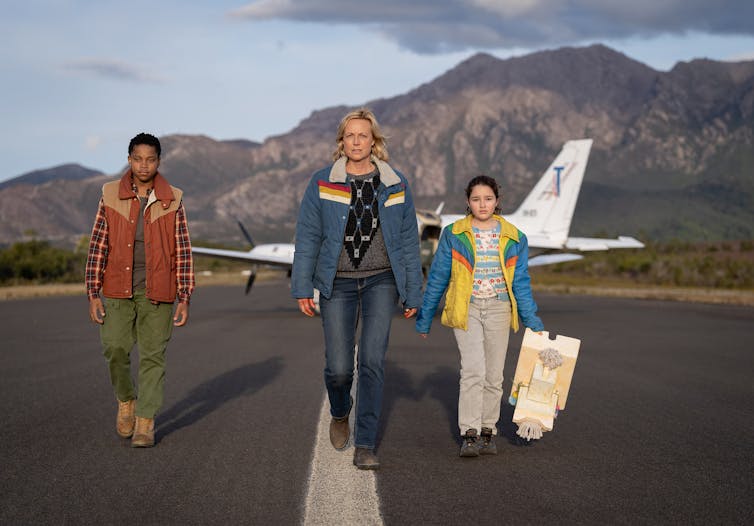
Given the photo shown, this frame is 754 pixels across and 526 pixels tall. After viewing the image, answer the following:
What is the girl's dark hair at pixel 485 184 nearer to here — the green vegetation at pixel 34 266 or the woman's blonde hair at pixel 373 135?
the woman's blonde hair at pixel 373 135

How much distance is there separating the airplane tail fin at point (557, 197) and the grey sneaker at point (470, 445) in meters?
19.6

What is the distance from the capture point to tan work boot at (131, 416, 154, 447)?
19.4ft

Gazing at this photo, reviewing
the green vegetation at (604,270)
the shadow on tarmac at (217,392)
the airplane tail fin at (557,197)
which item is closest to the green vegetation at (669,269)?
the green vegetation at (604,270)

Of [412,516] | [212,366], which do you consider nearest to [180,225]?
[412,516]

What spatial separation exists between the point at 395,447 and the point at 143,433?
1800mm

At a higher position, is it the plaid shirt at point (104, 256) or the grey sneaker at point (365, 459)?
the plaid shirt at point (104, 256)

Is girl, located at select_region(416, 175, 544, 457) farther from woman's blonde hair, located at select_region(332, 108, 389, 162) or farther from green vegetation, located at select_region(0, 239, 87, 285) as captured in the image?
green vegetation, located at select_region(0, 239, 87, 285)

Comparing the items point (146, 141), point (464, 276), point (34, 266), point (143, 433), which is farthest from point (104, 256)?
point (34, 266)

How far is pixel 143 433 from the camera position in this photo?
235 inches

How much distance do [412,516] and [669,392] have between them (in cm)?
534

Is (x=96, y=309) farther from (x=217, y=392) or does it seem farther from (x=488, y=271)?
(x=488, y=271)

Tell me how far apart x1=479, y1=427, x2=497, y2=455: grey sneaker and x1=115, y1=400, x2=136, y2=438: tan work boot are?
2.60 metres

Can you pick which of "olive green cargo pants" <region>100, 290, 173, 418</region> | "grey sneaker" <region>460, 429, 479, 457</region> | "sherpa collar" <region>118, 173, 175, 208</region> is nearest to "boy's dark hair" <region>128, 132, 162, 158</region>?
"sherpa collar" <region>118, 173, 175, 208</region>

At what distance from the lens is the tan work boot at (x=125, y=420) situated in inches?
245
